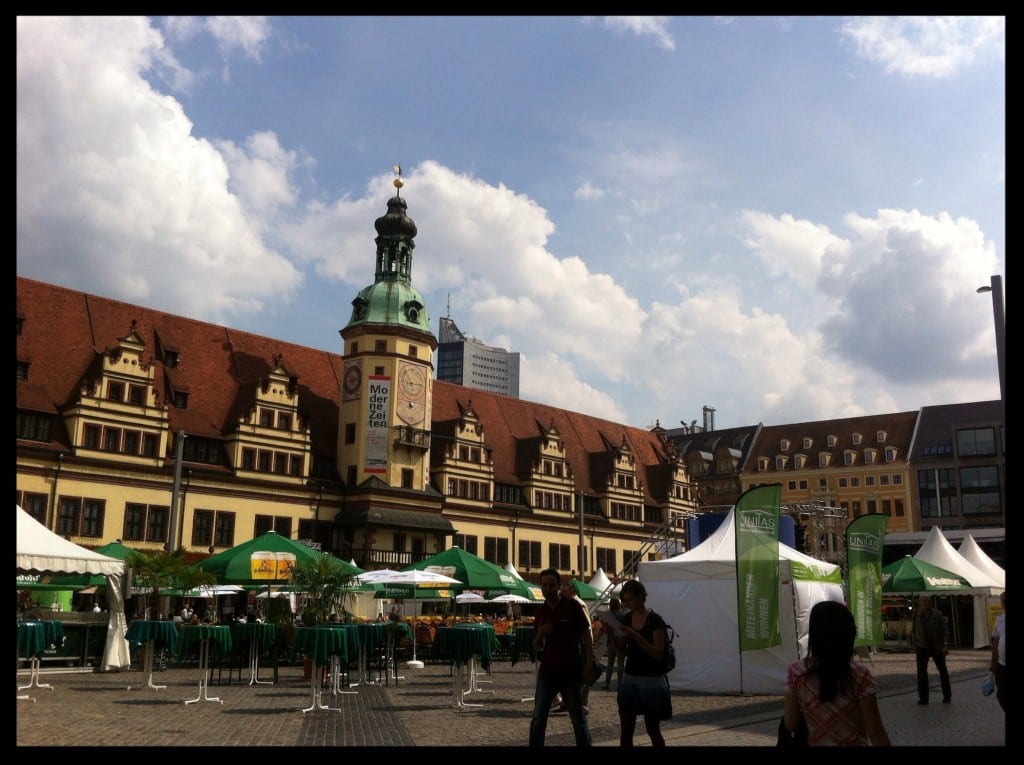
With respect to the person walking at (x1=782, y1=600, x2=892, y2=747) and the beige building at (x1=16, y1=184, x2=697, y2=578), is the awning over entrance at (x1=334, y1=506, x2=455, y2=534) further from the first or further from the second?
the person walking at (x1=782, y1=600, x2=892, y2=747)

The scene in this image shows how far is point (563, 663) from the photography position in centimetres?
945

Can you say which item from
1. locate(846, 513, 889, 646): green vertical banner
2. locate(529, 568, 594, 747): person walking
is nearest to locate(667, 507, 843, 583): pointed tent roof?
locate(846, 513, 889, 646): green vertical banner

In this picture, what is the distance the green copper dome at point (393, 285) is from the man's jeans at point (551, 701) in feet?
146

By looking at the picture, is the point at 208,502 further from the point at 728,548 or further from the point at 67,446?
the point at 728,548

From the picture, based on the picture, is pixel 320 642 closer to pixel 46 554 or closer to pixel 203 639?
pixel 203 639

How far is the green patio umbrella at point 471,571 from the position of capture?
26328 mm

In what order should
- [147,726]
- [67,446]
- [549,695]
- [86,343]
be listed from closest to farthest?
[549,695] → [147,726] → [67,446] → [86,343]

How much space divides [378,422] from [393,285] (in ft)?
27.8

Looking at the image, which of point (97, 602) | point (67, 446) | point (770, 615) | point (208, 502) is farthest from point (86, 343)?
point (770, 615)

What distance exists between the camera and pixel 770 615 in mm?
17219

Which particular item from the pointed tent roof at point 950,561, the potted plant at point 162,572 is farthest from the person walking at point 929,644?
the pointed tent roof at point 950,561

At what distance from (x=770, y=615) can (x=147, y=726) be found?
33.8 feet

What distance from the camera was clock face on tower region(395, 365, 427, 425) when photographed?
52844mm

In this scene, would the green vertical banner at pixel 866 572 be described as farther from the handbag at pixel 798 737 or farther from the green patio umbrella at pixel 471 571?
the handbag at pixel 798 737
